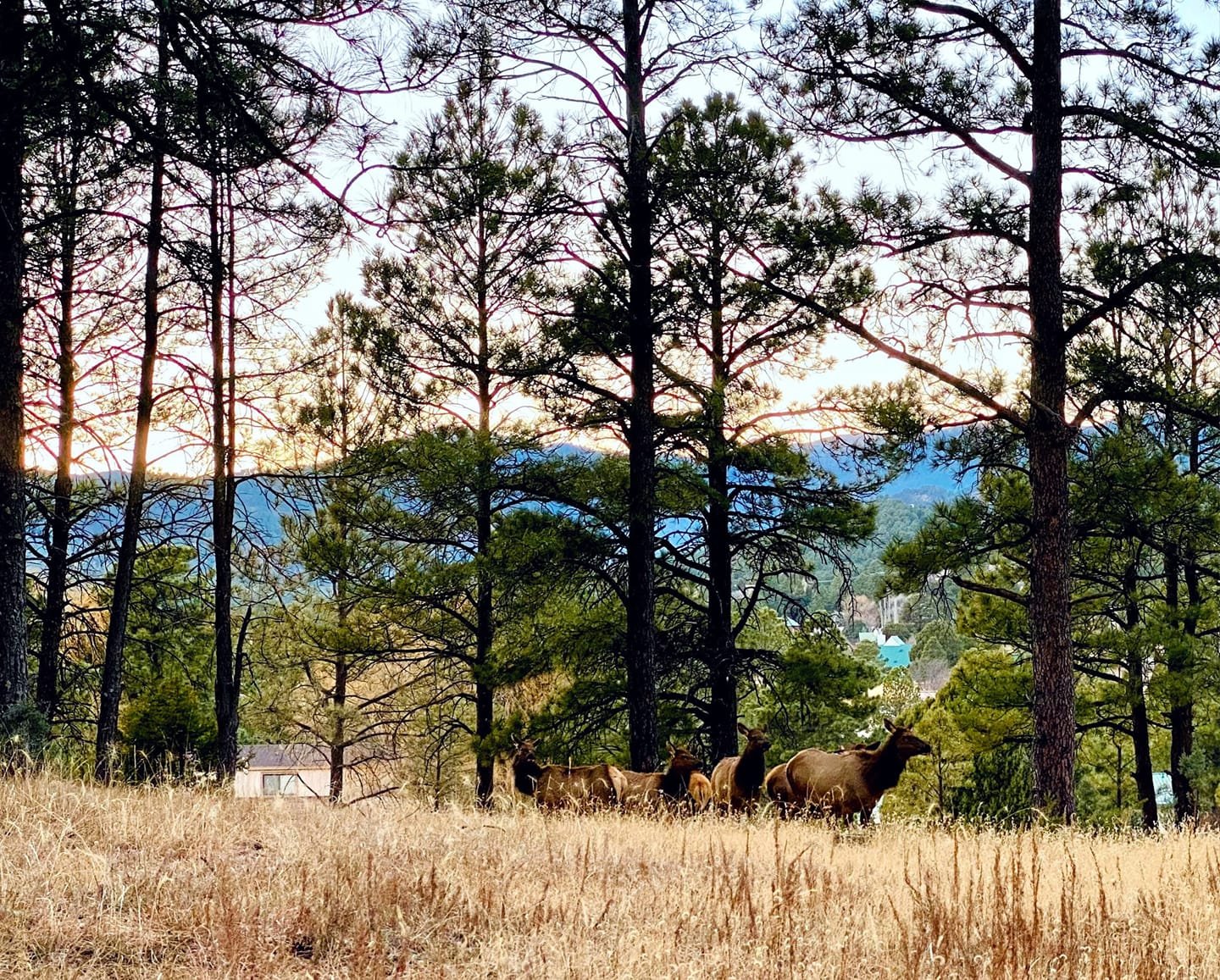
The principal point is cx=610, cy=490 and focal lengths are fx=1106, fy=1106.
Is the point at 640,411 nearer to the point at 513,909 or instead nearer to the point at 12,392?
the point at 12,392

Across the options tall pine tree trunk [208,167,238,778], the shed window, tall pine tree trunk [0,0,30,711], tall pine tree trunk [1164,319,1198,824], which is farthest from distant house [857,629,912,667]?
tall pine tree trunk [0,0,30,711]

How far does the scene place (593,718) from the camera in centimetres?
1762

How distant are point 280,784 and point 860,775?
4628 cm

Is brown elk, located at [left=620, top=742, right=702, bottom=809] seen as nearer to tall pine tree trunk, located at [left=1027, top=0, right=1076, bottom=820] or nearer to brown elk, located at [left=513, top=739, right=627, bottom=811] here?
brown elk, located at [left=513, top=739, right=627, bottom=811]

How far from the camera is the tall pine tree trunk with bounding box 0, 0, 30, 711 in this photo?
914 cm

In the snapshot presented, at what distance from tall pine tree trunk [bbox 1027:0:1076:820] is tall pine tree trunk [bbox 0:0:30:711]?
9.67 metres

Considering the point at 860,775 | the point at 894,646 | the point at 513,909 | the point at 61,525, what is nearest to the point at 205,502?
the point at 61,525

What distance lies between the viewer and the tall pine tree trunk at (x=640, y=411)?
48.5 ft

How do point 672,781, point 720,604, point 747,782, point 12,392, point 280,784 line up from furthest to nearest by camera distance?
point 280,784 → point 720,604 → point 672,781 → point 747,782 → point 12,392

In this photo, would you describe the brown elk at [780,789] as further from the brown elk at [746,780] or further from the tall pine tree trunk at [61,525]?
→ the tall pine tree trunk at [61,525]

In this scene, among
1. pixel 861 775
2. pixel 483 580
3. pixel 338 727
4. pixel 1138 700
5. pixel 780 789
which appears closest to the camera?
pixel 861 775

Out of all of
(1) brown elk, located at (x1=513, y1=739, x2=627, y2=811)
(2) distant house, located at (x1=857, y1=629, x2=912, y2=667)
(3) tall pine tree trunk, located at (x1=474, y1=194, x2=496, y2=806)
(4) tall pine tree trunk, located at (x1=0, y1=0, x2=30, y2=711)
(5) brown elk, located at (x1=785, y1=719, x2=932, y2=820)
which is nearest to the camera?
(4) tall pine tree trunk, located at (x1=0, y1=0, x2=30, y2=711)

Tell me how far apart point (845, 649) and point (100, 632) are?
12232 millimetres

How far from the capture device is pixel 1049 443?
38.2 feet
